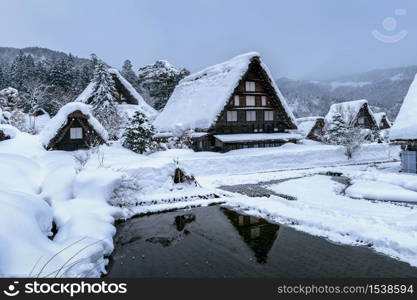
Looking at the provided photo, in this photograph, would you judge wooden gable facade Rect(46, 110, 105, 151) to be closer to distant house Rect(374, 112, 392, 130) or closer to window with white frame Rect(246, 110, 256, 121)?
window with white frame Rect(246, 110, 256, 121)

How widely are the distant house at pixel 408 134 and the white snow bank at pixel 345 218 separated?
27.1 ft

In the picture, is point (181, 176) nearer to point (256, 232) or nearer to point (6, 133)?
point (256, 232)

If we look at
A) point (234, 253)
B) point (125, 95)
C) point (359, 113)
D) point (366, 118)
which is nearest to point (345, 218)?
point (234, 253)

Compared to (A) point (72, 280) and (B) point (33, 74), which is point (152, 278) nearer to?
(A) point (72, 280)

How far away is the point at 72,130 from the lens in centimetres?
2488

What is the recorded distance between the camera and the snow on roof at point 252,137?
28.0 m

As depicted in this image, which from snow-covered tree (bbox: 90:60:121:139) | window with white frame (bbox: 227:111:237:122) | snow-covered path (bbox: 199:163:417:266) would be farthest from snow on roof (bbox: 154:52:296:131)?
snow-covered path (bbox: 199:163:417:266)

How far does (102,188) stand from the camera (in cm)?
1204

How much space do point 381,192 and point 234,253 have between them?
969 centimetres

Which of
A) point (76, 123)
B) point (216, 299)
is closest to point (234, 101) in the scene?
point (76, 123)

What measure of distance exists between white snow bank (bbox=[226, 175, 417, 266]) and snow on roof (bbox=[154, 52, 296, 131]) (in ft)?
48.0

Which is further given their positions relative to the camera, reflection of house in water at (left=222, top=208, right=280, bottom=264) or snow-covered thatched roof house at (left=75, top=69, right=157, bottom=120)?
snow-covered thatched roof house at (left=75, top=69, right=157, bottom=120)

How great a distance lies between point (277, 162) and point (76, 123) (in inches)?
666

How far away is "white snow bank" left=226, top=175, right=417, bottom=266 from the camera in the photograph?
819 cm
